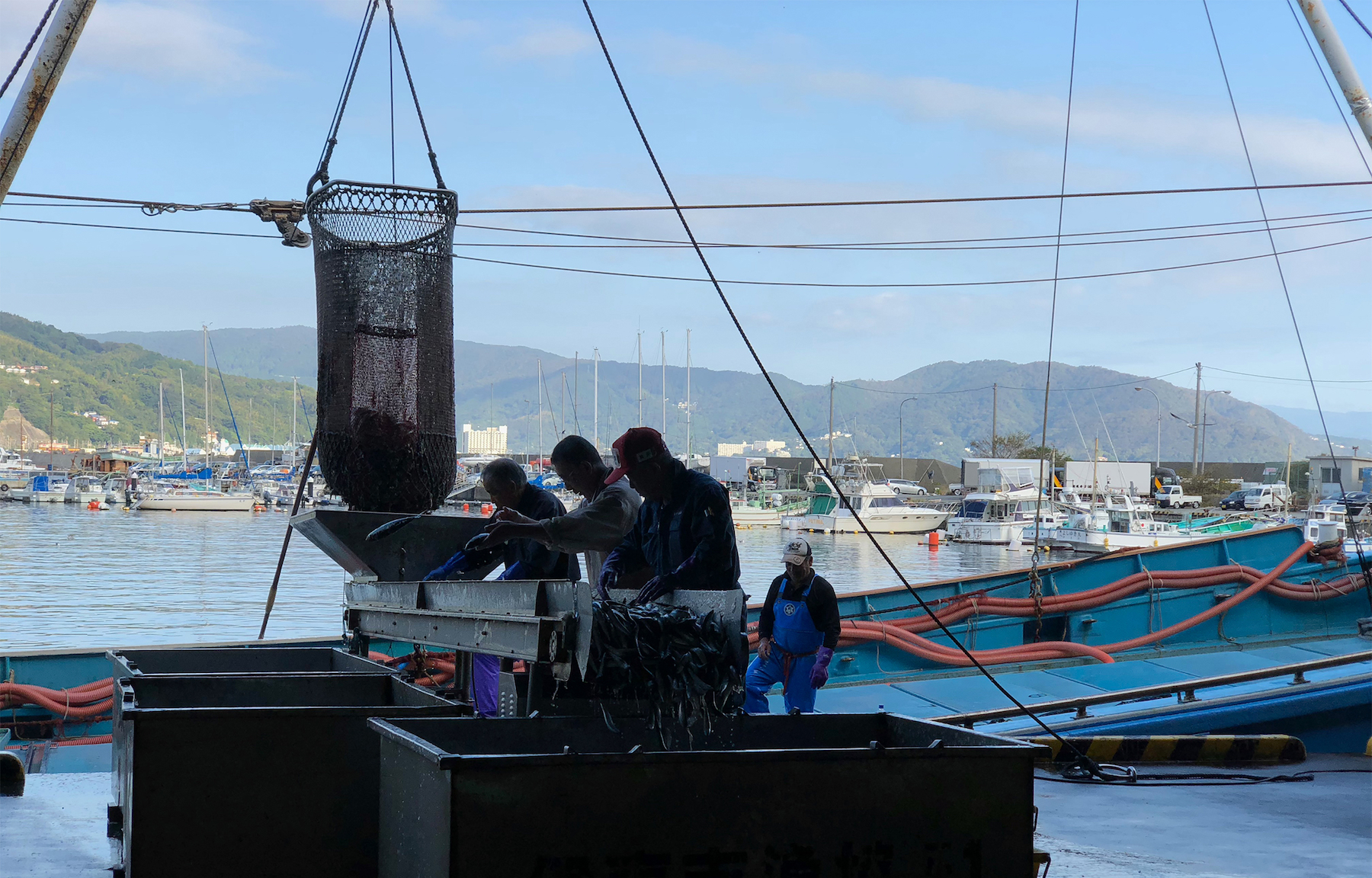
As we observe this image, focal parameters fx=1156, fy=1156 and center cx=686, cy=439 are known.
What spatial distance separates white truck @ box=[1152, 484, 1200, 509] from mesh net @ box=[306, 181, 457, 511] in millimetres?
67827

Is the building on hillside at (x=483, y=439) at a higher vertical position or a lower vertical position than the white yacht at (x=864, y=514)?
higher

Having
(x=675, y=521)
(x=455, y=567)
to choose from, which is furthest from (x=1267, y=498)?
(x=675, y=521)

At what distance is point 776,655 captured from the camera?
7.93m

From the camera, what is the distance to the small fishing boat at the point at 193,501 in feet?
219

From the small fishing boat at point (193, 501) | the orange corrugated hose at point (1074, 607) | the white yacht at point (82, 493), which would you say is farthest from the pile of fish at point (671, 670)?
the white yacht at point (82, 493)

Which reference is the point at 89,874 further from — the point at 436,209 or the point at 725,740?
the point at 436,209

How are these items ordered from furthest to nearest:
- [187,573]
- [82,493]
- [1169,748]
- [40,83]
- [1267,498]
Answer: [82,493]
[1267,498]
[187,573]
[1169,748]
[40,83]

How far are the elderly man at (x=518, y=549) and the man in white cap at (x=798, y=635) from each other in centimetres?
223

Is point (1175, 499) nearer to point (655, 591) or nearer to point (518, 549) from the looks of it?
point (518, 549)

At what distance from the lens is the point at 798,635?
307 inches

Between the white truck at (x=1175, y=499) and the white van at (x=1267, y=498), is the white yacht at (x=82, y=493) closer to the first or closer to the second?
the white truck at (x=1175, y=499)

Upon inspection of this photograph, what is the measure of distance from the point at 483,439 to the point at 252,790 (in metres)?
191

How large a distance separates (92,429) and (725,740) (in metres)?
173

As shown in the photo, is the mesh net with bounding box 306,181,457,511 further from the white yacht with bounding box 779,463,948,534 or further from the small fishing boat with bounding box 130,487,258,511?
the small fishing boat with bounding box 130,487,258,511
